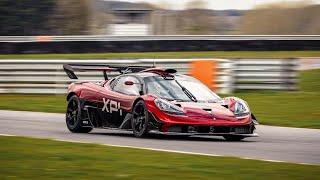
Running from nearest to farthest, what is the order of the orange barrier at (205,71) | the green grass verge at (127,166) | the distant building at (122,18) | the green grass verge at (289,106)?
the green grass verge at (127,166)
the green grass verge at (289,106)
the orange barrier at (205,71)
the distant building at (122,18)

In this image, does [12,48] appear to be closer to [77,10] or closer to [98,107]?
[98,107]

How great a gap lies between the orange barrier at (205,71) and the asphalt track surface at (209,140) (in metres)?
5.18

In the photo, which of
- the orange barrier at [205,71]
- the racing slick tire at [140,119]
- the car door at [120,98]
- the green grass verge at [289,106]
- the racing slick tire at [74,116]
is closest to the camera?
the racing slick tire at [140,119]

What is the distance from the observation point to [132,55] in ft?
107

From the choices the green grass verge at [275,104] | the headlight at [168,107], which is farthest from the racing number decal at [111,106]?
the green grass verge at [275,104]

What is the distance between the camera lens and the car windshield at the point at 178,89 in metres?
13.1

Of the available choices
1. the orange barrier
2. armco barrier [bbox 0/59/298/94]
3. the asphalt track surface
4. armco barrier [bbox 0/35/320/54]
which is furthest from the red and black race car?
armco barrier [bbox 0/35/320/54]

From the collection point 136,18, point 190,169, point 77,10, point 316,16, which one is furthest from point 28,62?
point 136,18

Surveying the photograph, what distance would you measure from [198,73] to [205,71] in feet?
0.62

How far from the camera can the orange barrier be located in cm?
2083

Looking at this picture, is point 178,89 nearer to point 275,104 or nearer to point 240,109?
point 240,109

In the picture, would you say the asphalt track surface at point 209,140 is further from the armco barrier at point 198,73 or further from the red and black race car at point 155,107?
the armco barrier at point 198,73

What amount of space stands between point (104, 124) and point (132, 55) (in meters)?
18.9

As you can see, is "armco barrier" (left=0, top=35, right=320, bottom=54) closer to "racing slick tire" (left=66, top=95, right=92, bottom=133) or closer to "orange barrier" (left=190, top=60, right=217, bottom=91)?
"orange barrier" (left=190, top=60, right=217, bottom=91)
